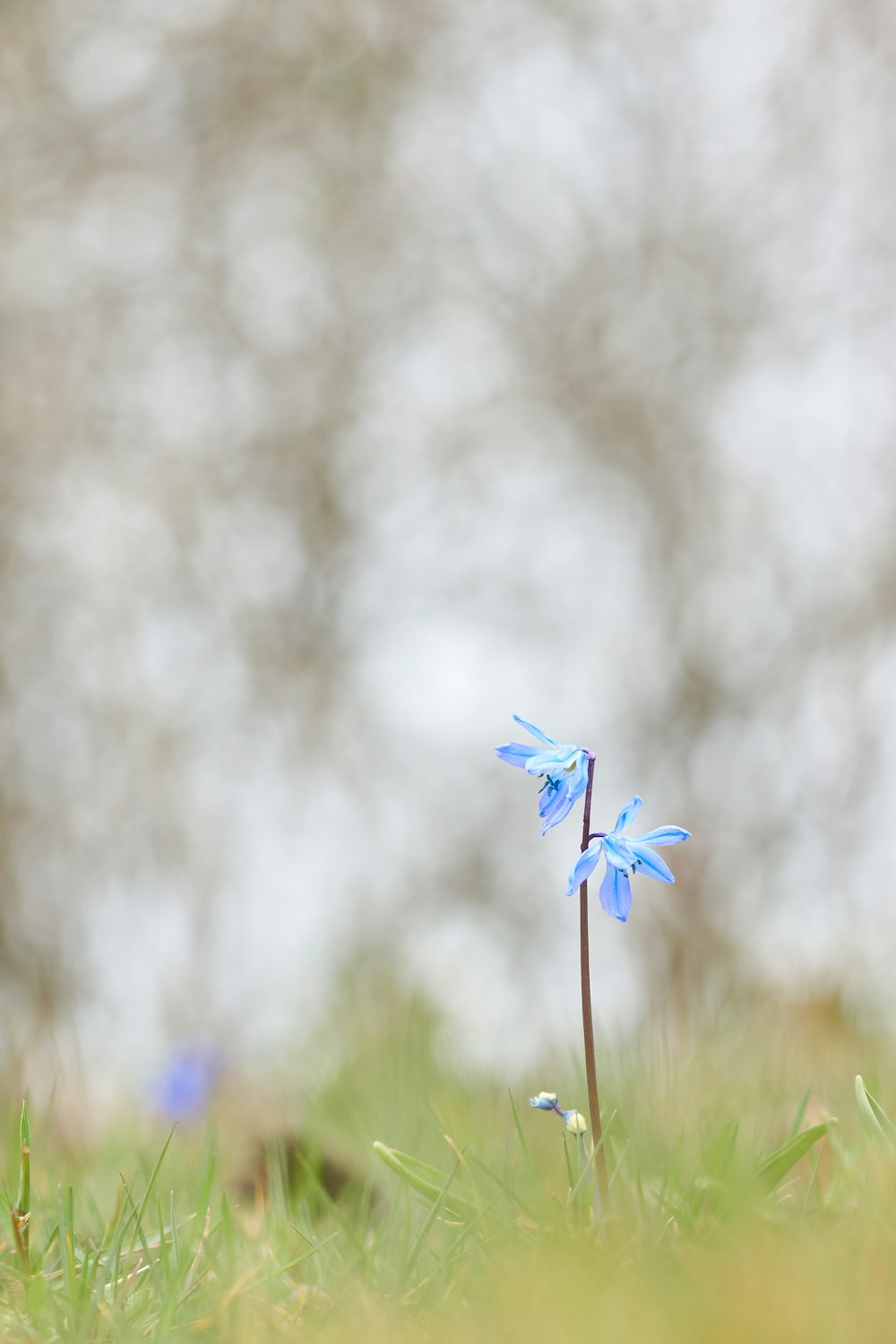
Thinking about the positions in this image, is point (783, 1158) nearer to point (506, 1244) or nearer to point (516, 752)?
point (506, 1244)

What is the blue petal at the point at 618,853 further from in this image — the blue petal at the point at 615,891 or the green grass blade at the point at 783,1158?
the green grass blade at the point at 783,1158

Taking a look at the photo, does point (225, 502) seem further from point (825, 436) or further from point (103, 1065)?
point (103, 1065)

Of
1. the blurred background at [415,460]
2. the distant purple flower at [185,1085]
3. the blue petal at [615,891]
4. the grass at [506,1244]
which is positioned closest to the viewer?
the grass at [506,1244]

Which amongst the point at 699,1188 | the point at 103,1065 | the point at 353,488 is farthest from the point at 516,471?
the point at 699,1188

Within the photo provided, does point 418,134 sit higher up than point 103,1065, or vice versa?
point 418,134

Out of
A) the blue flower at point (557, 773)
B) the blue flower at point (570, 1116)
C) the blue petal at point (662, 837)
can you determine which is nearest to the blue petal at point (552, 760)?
the blue flower at point (557, 773)

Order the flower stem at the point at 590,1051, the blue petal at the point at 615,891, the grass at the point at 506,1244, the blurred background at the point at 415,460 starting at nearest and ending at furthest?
the grass at the point at 506,1244 → the flower stem at the point at 590,1051 → the blue petal at the point at 615,891 → the blurred background at the point at 415,460

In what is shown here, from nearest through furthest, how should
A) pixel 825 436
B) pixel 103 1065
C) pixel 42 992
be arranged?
pixel 103 1065, pixel 825 436, pixel 42 992
